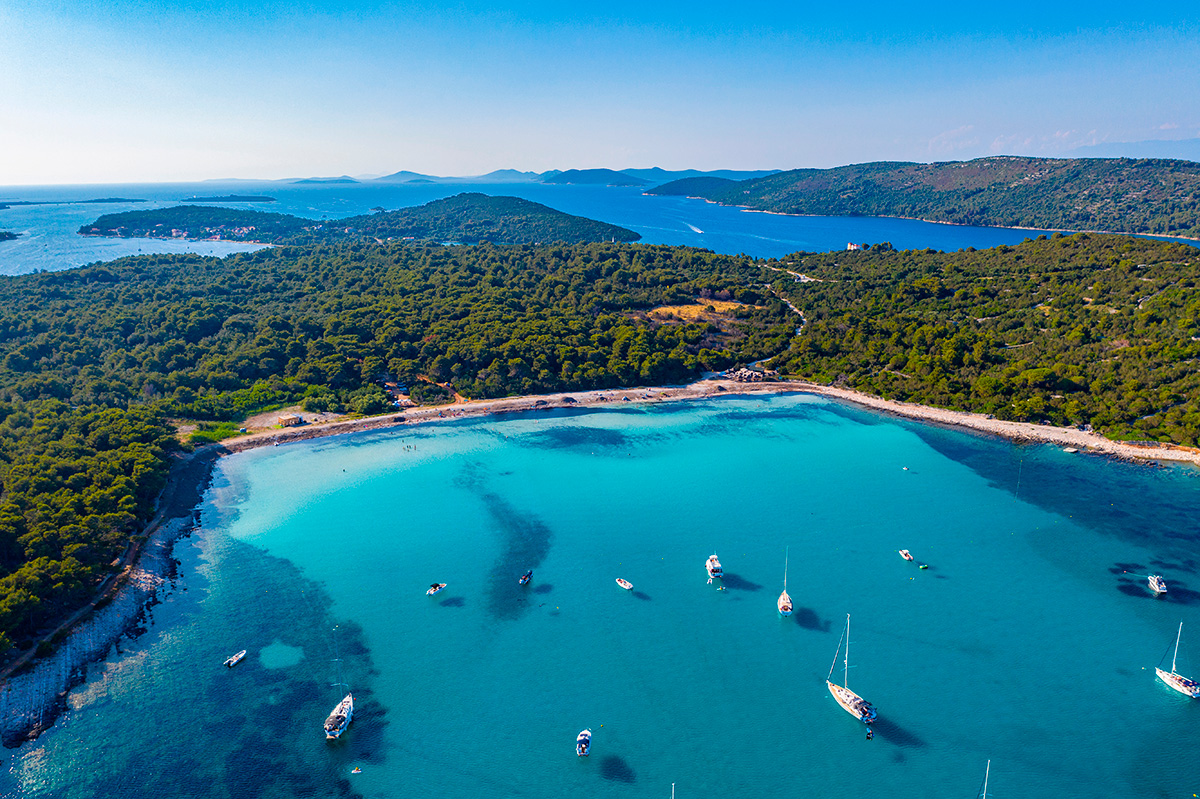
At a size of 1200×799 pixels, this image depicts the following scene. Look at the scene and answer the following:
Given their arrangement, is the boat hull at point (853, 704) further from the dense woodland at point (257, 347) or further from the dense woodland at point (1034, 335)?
the dense woodland at point (1034, 335)

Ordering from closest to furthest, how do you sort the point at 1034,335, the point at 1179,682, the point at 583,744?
the point at 583,744 < the point at 1179,682 < the point at 1034,335

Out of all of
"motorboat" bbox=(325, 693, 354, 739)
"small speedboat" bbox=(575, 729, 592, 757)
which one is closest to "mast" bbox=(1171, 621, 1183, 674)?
"small speedboat" bbox=(575, 729, 592, 757)

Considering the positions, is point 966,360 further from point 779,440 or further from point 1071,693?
point 1071,693

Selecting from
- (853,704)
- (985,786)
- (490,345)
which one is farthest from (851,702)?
(490,345)

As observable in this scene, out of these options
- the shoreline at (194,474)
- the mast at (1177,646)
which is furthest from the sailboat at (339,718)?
the mast at (1177,646)

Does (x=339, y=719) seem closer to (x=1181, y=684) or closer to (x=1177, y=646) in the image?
(x=1181, y=684)

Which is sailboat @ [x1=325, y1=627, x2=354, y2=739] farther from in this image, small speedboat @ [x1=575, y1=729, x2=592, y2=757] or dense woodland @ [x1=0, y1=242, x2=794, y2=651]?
dense woodland @ [x1=0, y1=242, x2=794, y2=651]

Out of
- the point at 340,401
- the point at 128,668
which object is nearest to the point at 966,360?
the point at 340,401
